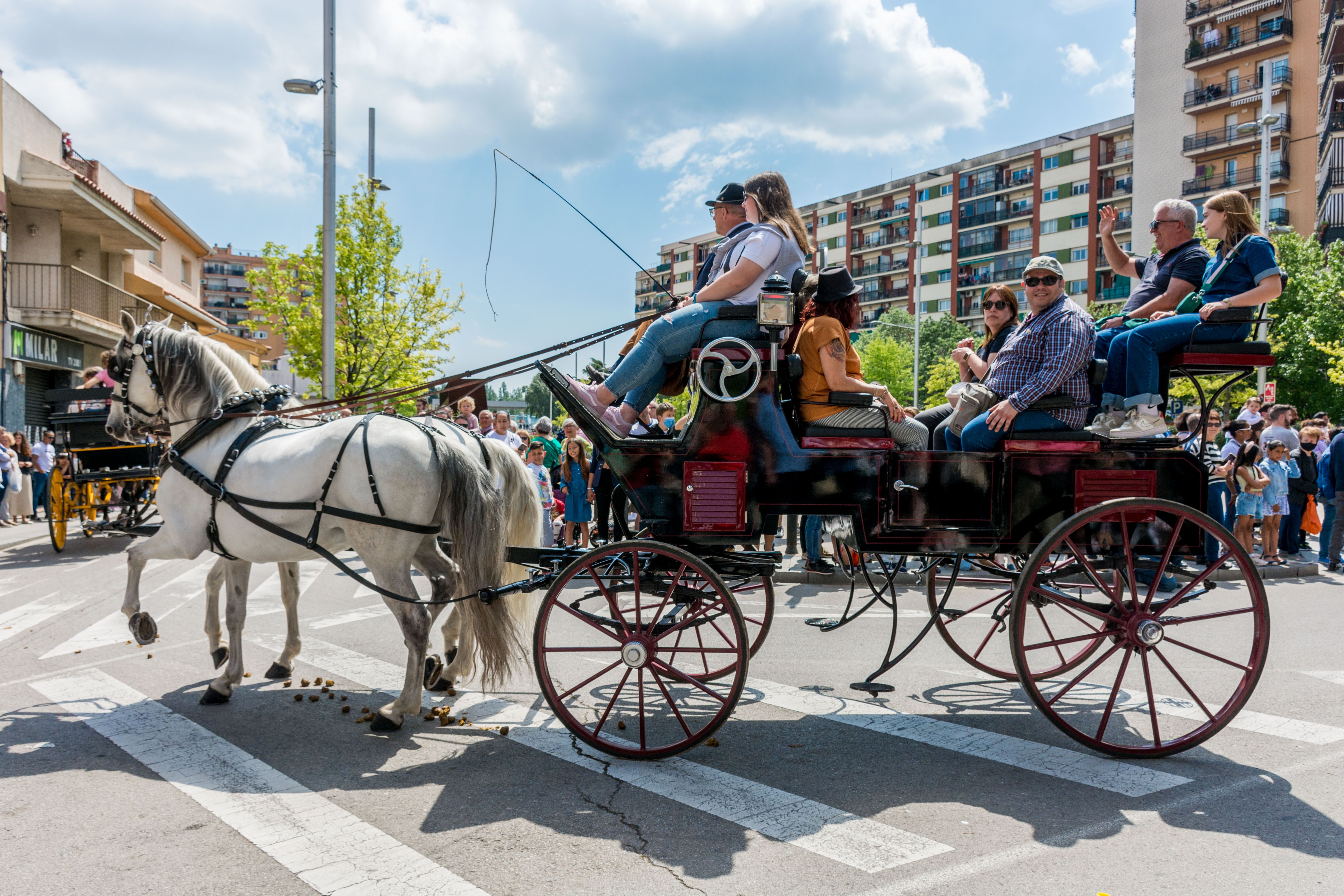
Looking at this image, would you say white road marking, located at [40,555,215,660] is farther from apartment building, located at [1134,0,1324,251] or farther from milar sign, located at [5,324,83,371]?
apartment building, located at [1134,0,1324,251]

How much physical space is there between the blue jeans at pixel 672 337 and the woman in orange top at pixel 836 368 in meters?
0.35

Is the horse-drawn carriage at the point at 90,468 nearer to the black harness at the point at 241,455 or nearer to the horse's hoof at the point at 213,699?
the black harness at the point at 241,455

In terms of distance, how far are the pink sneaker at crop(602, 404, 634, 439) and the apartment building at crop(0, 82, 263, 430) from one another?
18.8 metres

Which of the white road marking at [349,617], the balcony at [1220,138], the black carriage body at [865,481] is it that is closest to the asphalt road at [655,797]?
the black carriage body at [865,481]

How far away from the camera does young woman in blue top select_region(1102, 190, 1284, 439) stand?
184 inches

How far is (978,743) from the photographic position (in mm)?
4820

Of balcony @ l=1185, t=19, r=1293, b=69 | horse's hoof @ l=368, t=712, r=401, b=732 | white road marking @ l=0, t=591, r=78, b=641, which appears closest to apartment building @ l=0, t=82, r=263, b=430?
white road marking @ l=0, t=591, r=78, b=641

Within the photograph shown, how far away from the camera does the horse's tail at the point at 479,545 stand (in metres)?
5.09

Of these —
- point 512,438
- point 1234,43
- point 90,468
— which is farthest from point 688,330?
point 1234,43

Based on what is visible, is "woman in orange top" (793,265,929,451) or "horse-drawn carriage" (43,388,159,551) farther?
"horse-drawn carriage" (43,388,159,551)

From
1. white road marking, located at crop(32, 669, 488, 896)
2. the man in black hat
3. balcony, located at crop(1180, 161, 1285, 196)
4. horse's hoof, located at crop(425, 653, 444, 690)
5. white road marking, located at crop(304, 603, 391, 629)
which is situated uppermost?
balcony, located at crop(1180, 161, 1285, 196)

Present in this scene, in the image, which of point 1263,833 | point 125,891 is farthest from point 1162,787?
point 125,891

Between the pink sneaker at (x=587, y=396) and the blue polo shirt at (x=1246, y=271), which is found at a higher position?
the blue polo shirt at (x=1246, y=271)

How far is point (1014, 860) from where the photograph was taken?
134 inches
